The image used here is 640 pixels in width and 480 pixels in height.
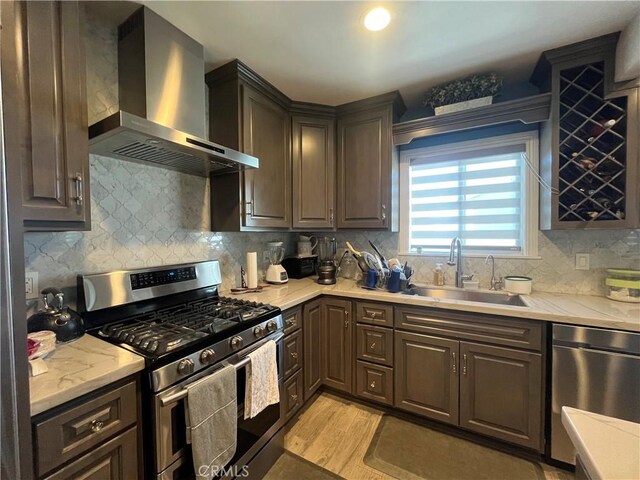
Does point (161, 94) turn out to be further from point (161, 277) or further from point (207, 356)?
point (207, 356)

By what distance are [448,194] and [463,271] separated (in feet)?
2.28

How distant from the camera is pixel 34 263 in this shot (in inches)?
47.6

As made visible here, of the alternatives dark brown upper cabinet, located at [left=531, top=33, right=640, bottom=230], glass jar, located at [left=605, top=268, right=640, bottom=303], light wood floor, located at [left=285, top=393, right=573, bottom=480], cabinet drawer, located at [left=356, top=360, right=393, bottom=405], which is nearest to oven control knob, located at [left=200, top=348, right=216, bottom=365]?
light wood floor, located at [left=285, top=393, right=573, bottom=480]

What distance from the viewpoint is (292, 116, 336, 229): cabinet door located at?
93.6 inches

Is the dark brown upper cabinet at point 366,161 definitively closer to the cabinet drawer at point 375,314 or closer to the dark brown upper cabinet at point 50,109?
the cabinet drawer at point 375,314

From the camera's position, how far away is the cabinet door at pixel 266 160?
192 centimetres

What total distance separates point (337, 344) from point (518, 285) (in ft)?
4.74

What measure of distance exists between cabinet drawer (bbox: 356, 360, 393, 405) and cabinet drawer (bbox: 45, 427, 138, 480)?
1521mm

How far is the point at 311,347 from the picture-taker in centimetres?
208

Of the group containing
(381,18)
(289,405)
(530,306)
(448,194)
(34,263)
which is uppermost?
(381,18)

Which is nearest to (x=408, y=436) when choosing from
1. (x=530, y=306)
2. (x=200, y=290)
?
(x=530, y=306)

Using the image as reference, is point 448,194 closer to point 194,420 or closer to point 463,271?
point 463,271

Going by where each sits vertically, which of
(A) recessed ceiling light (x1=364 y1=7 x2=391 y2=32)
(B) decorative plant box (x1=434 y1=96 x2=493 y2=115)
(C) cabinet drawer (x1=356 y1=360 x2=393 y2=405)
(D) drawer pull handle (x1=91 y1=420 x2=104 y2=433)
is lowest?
(C) cabinet drawer (x1=356 y1=360 x2=393 y2=405)

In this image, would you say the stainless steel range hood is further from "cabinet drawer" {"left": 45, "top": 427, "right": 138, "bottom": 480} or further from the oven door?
"cabinet drawer" {"left": 45, "top": 427, "right": 138, "bottom": 480}
